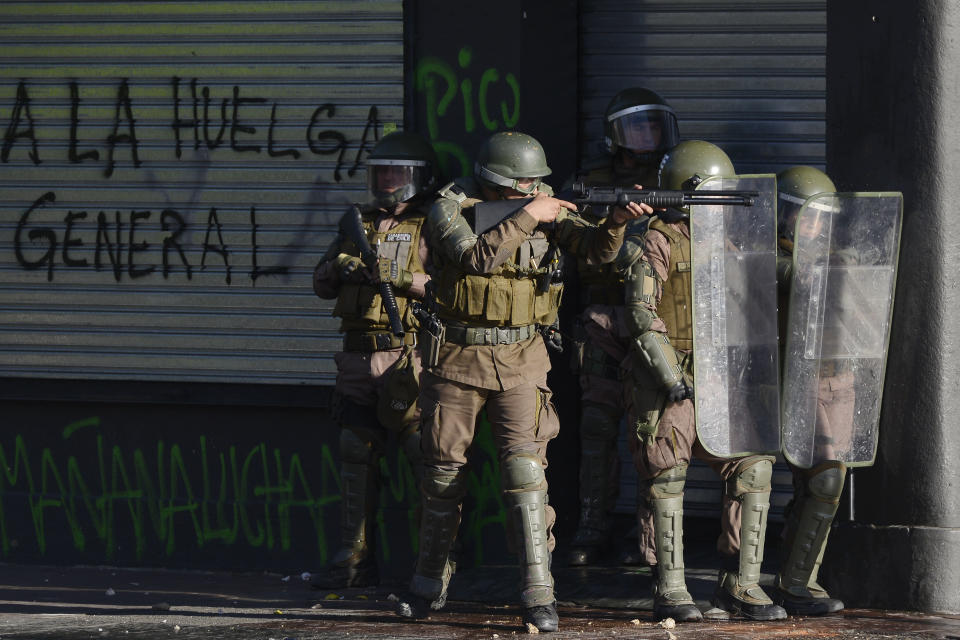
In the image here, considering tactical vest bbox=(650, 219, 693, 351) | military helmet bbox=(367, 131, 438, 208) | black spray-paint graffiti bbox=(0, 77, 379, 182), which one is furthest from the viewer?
black spray-paint graffiti bbox=(0, 77, 379, 182)

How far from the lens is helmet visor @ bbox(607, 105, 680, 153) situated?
727cm

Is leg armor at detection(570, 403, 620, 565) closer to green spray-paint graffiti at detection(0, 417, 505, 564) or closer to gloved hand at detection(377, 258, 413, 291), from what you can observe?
green spray-paint graffiti at detection(0, 417, 505, 564)

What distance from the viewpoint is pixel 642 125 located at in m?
7.28

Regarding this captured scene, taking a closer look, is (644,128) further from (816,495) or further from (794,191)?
(816,495)

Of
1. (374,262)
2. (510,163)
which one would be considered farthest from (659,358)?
(374,262)

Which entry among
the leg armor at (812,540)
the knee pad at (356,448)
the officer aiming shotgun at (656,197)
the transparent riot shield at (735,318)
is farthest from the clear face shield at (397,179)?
the leg armor at (812,540)

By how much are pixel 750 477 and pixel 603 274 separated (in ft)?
5.09

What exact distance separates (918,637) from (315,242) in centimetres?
391

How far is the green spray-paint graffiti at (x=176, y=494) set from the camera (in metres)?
8.01

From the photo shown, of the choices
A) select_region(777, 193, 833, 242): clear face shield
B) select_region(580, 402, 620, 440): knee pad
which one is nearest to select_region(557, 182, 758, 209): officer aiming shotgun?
select_region(777, 193, 833, 242): clear face shield

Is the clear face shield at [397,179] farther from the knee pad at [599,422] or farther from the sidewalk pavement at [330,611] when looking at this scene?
the sidewalk pavement at [330,611]

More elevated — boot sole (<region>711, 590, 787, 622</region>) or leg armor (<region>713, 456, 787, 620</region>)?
leg armor (<region>713, 456, 787, 620</region>)

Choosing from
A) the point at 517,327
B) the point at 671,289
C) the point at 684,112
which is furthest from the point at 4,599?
the point at 684,112

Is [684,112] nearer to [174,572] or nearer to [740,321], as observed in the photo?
[740,321]
